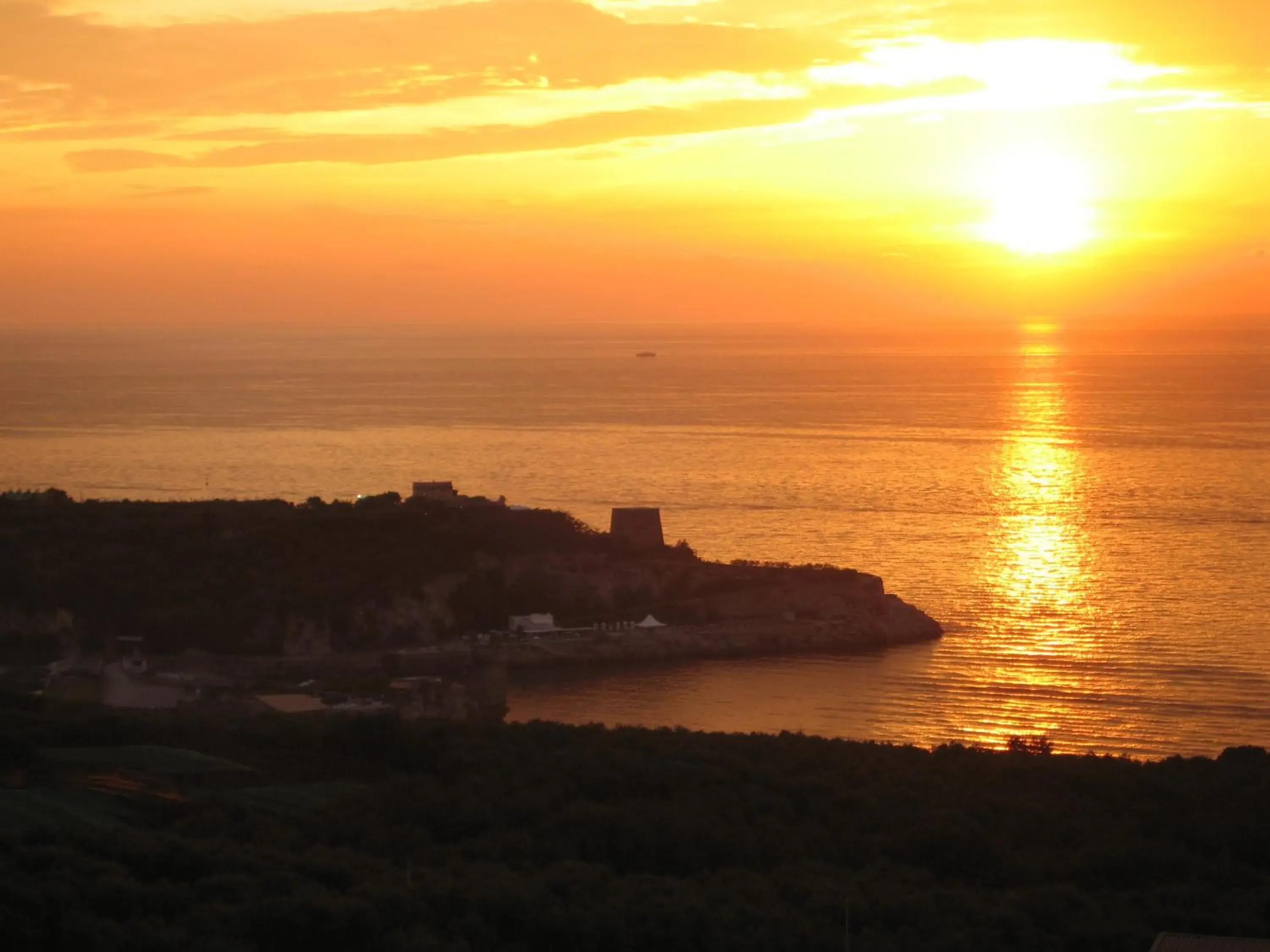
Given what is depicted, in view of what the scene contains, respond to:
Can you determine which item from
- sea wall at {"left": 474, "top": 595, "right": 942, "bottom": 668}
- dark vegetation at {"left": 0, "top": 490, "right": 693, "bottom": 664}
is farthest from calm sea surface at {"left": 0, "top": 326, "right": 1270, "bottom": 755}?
dark vegetation at {"left": 0, "top": 490, "right": 693, "bottom": 664}

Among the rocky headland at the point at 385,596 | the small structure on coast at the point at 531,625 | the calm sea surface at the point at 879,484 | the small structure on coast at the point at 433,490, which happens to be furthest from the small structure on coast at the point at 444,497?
the calm sea surface at the point at 879,484

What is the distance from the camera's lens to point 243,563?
25.2 metres

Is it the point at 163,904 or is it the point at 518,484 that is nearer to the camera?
the point at 163,904

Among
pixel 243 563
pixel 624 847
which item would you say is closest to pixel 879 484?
pixel 243 563

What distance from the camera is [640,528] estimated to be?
28641 millimetres

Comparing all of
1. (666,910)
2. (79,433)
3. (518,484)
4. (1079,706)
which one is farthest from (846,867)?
(79,433)

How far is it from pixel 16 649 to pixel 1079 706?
14435 mm

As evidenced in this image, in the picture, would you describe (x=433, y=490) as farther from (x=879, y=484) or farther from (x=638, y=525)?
(x=879, y=484)

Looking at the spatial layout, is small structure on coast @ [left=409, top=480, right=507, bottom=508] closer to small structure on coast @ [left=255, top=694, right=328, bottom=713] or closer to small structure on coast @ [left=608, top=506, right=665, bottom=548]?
small structure on coast @ [left=608, top=506, right=665, bottom=548]

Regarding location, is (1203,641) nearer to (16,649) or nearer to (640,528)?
(640,528)

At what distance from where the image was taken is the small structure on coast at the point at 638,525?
2844 cm

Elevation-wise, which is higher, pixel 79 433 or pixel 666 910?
pixel 79 433

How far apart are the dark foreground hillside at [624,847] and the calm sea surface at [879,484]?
6450 millimetres

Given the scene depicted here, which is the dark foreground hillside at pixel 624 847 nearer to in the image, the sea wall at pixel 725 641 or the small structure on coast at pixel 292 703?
the small structure on coast at pixel 292 703
